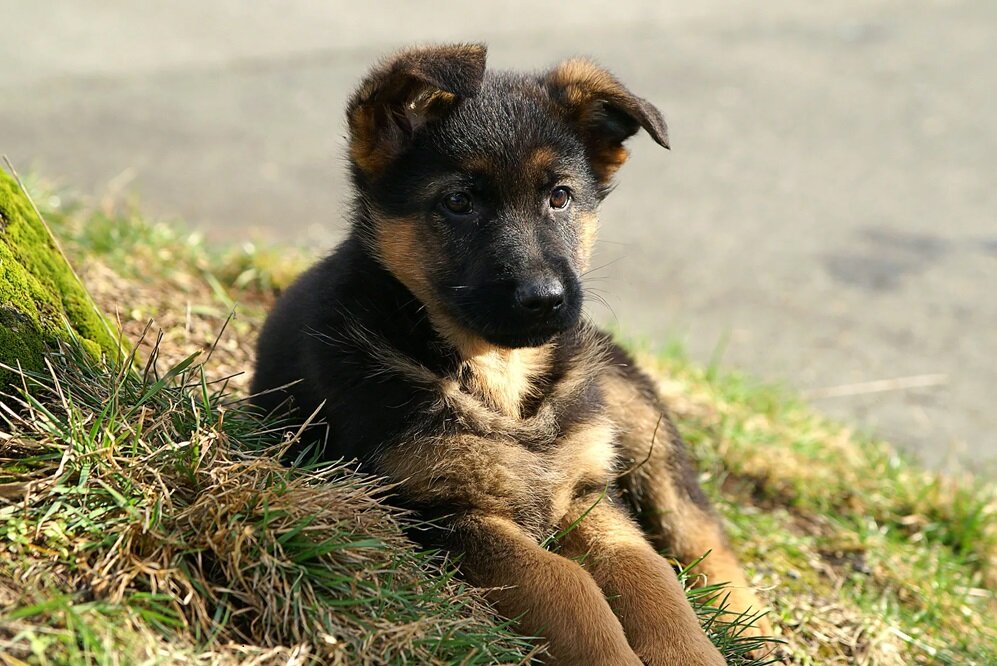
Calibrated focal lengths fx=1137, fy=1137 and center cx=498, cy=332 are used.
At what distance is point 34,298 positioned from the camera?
3516mm

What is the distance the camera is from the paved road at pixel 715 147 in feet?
25.8

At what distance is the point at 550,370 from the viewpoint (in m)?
4.00

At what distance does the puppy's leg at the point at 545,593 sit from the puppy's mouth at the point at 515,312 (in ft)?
1.92

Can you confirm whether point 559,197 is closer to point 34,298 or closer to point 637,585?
point 637,585

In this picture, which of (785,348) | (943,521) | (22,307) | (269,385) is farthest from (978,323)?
(22,307)

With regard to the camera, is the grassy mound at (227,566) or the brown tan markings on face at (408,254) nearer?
the grassy mound at (227,566)

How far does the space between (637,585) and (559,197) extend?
128 cm

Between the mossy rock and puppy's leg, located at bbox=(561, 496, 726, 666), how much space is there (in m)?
1.68

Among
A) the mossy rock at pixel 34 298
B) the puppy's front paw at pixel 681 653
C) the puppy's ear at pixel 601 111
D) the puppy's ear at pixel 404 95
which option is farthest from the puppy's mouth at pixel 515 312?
the mossy rock at pixel 34 298

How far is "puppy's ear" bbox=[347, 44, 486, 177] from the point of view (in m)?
3.41

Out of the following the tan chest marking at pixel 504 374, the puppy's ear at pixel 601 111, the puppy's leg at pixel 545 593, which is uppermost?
the puppy's ear at pixel 601 111

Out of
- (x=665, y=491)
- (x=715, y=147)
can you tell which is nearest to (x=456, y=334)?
(x=665, y=491)

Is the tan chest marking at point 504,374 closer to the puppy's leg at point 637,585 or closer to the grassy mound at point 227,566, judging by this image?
the puppy's leg at point 637,585

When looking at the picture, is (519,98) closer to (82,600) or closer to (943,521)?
(82,600)
